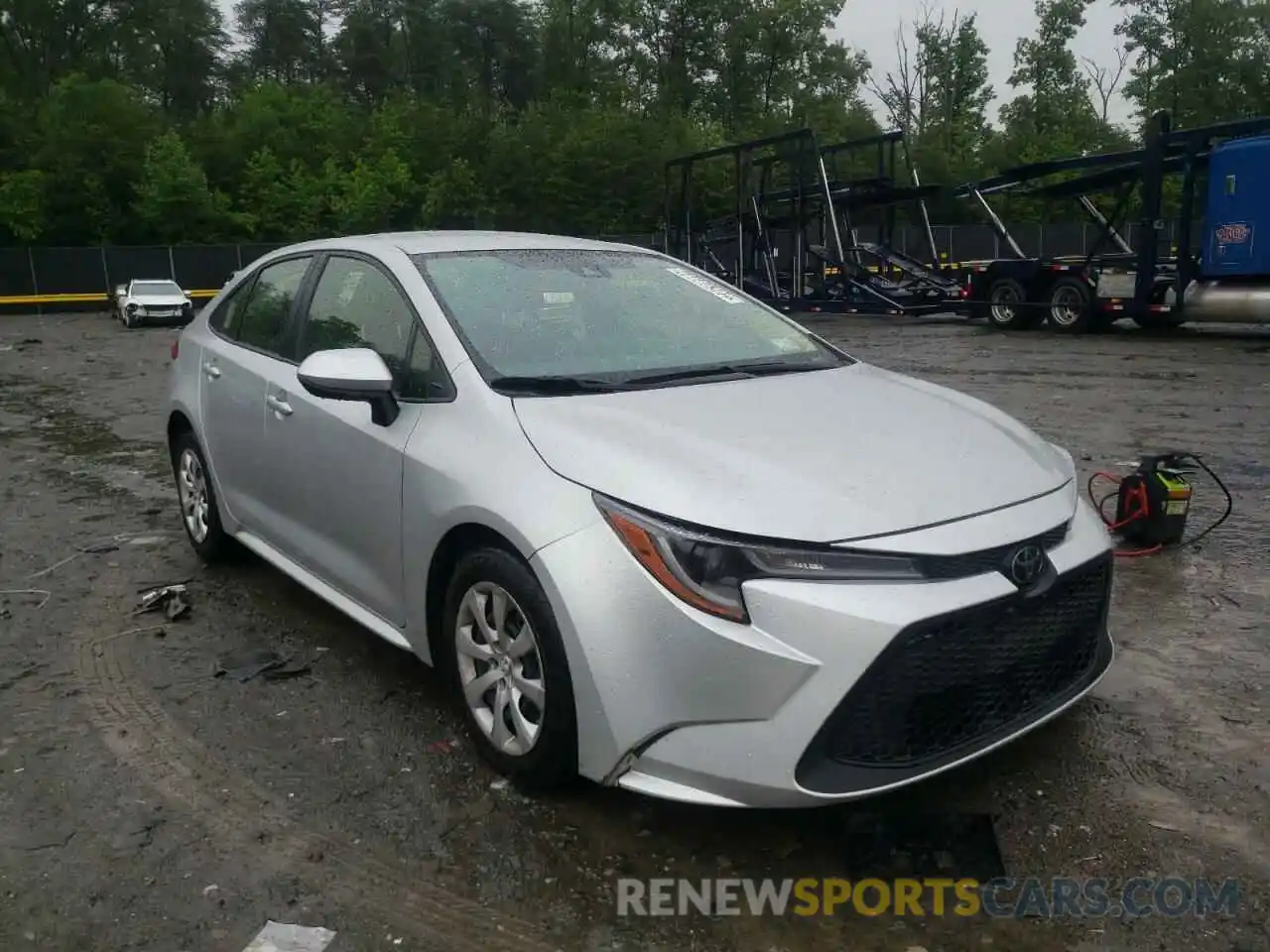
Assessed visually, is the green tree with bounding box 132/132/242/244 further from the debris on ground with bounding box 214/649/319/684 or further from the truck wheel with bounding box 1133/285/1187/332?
the debris on ground with bounding box 214/649/319/684

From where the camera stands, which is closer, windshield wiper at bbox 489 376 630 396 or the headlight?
the headlight

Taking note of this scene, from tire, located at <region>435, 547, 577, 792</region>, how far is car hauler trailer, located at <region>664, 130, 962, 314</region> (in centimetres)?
1738

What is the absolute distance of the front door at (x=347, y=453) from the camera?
11.8 ft

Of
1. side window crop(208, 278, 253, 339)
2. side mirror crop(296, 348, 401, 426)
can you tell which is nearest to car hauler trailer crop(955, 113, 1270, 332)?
side window crop(208, 278, 253, 339)

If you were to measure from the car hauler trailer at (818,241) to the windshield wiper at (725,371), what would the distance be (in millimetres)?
16314

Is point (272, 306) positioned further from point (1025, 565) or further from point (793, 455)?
point (1025, 565)

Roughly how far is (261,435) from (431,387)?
124 cm

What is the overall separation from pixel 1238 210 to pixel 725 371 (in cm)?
1476

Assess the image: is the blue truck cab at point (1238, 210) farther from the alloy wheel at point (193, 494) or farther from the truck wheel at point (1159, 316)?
the alloy wheel at point (193, 494)

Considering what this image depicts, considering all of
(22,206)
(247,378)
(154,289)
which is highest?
(22,206)

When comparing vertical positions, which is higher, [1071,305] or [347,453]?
[347,453]

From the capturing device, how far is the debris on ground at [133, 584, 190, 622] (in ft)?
15.8

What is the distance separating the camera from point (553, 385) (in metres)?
3.46

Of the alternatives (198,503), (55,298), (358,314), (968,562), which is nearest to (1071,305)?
(198,503)
